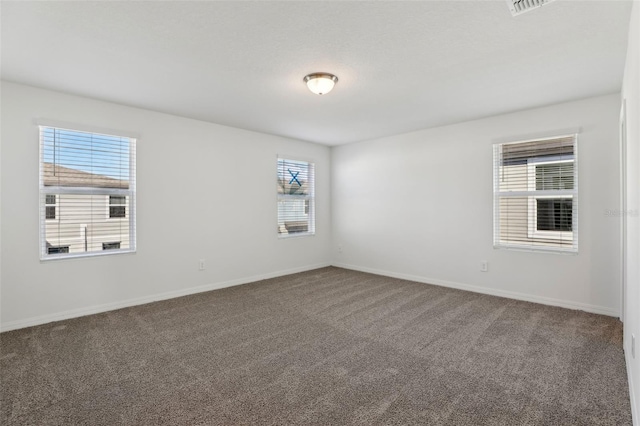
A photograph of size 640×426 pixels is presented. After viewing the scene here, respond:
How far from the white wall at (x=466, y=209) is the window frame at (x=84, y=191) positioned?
3640mm

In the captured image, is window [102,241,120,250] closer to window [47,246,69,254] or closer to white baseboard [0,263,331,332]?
window [47,246,69,254]

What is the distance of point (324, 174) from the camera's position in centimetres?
638

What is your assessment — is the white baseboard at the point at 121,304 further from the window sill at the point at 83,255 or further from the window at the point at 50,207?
the window at the point at 50,207

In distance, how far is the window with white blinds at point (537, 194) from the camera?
149 inches

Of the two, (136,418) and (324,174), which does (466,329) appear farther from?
(324,174)

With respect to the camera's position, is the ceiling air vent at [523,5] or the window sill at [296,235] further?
the window sill at [296,235]

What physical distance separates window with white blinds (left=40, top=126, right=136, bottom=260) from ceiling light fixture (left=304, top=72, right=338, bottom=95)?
2.50 meters

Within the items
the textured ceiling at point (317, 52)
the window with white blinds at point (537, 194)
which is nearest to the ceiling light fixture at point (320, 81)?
the textured ceiling at point (317, 52)

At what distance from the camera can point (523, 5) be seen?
1961mm

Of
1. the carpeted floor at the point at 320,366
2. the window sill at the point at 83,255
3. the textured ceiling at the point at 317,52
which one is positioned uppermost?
the textured ceiling at the point at 317,52

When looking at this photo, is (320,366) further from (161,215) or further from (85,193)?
(85,193)

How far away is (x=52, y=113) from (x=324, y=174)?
167 inches

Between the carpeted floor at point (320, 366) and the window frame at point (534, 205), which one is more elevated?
the window frame at point (534, 205)

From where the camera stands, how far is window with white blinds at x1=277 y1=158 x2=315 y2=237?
5.68 metres
